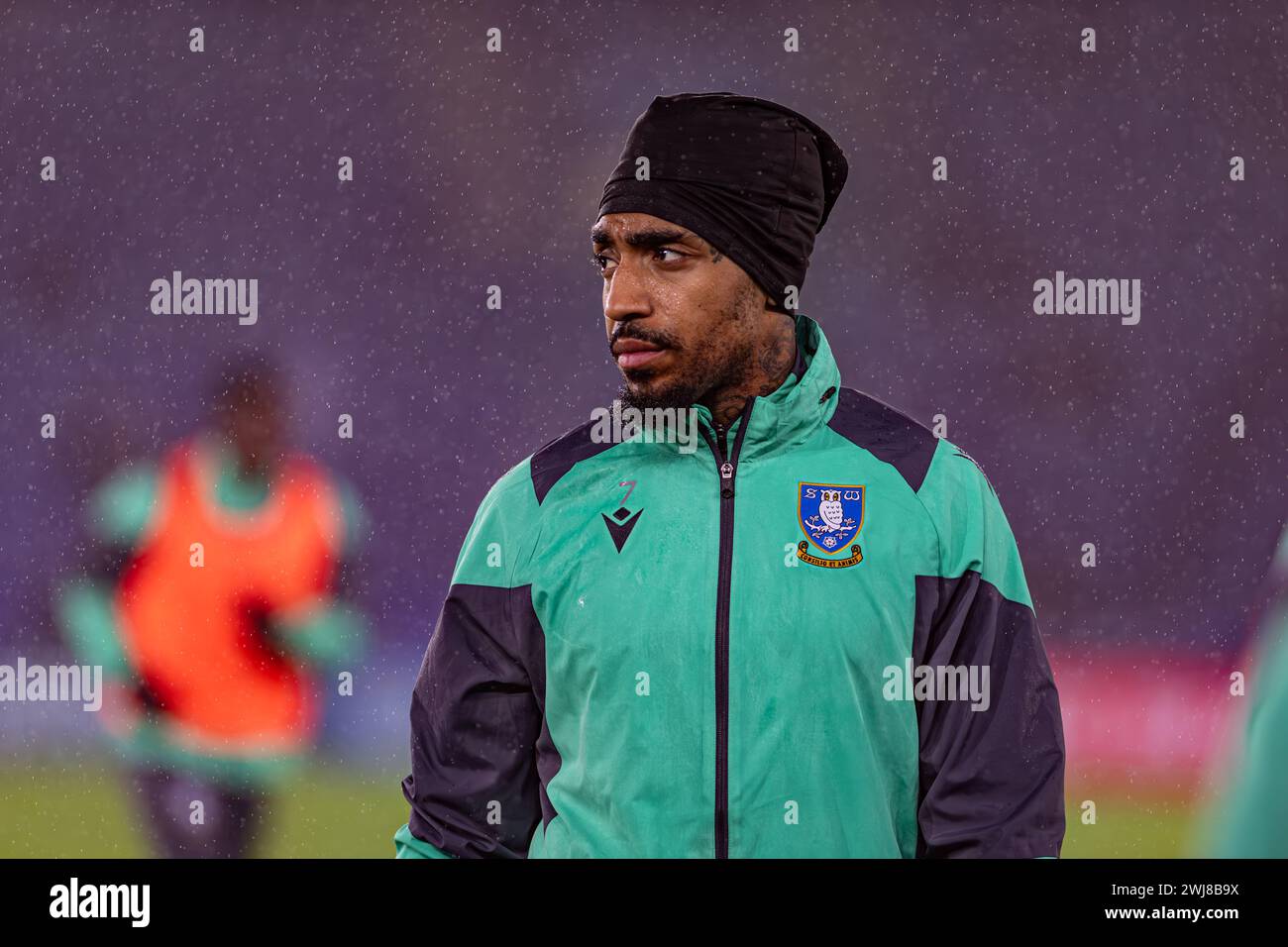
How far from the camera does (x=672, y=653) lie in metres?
2.29

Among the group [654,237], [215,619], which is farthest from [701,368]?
[215,619]

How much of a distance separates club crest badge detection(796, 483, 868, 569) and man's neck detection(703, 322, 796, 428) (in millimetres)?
171

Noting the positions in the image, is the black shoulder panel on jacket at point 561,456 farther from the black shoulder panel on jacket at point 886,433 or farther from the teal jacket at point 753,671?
the black shoulder panel on jacket at point 886,433

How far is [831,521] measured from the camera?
2.36 metres

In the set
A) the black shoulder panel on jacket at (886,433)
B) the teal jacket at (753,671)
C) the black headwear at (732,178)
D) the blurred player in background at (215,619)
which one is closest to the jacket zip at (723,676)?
the teal jacket at (753,671)

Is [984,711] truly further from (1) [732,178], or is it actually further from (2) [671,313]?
(1) [732,178]

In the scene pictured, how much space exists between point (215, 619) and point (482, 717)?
75.3 inches

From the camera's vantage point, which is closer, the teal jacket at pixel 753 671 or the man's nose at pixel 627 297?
the teal jacket at pixel 753 671

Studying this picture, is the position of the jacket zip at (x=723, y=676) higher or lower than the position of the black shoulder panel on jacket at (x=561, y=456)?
lower

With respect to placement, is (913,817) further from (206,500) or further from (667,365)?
(206,500)

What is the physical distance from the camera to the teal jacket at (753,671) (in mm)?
2268

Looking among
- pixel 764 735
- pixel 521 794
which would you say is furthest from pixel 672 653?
pixel 521 794

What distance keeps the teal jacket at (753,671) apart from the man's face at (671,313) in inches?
3.4
